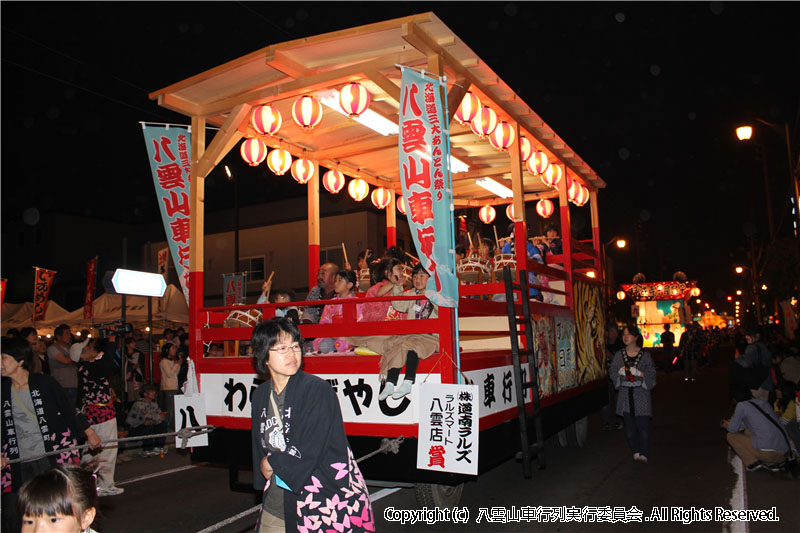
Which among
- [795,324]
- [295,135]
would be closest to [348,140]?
[295,135]

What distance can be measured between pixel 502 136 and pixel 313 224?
10.3 ft

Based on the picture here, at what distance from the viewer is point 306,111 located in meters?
7.11

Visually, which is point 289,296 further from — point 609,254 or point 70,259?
point 609,254

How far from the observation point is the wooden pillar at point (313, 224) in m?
→ 9.19

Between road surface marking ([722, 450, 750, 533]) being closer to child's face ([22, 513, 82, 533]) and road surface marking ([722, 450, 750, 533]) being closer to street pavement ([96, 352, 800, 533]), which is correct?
street pavement ([96, 352, 800, 533])

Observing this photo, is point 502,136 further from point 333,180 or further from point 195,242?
point 195,242

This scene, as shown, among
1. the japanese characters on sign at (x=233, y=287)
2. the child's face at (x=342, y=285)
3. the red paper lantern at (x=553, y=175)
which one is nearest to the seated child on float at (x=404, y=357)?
the child's face at (x=342, y=285)

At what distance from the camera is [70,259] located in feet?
103

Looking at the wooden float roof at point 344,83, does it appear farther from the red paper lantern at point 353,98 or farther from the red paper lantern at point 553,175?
the red paper lantern at point 553,175

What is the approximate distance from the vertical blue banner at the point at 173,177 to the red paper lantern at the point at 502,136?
3869 mm

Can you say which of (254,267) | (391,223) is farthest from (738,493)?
(254,267)

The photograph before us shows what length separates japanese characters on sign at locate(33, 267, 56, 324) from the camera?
716 inches

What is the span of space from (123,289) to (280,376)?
692cm

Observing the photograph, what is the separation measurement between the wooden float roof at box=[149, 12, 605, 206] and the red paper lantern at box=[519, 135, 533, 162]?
0.12m
